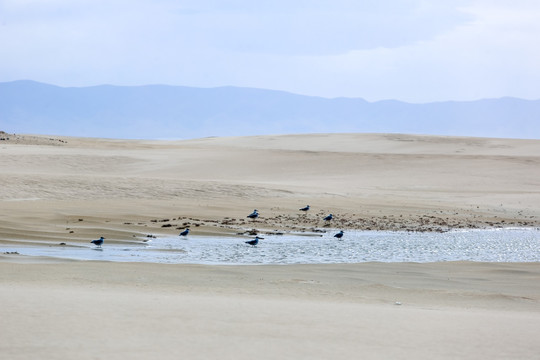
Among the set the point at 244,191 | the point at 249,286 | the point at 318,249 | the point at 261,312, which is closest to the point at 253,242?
the point at 318,249

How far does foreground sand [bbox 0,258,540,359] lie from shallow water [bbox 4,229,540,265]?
1.37 m

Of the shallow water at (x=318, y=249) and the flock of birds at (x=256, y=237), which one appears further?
the flock of birds at (x=256, y=237)

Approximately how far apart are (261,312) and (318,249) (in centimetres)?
757

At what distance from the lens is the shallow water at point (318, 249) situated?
51.7 feet

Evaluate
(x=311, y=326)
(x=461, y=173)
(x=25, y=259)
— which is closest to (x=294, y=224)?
(x=25, y=259)

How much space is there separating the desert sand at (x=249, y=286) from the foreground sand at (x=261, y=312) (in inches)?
1.2

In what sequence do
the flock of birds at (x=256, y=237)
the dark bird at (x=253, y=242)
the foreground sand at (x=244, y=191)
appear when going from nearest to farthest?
the flock of birds at (x=256, y=237) < the dark bird at (x=253, y=242) < the foreground sand at (x=244, y=191)

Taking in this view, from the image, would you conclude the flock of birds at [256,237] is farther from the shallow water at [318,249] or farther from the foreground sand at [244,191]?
the foreground sand at [244,191]

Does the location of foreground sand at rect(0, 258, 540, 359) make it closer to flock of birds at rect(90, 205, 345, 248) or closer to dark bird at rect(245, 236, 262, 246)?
flock of birds at rect(90, 205, 345, 248)

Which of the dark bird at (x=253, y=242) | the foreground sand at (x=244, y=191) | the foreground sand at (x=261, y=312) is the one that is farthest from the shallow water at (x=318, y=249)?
the foreground sand at (x=261, y=312)

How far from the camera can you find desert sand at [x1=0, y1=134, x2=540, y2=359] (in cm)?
847

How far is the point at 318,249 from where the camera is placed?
1759 cm

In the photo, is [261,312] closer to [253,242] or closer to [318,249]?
Answer: [253,242]

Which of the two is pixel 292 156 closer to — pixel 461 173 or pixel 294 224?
pixel 461 173
